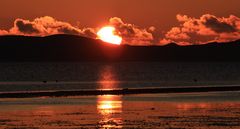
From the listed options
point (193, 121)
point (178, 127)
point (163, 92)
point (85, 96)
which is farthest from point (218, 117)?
point (163, 92)

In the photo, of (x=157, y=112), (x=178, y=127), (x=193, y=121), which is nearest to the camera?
(x=178, y=127)

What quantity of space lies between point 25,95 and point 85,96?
807 cm

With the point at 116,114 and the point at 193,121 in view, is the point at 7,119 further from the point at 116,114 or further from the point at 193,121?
the point at 193,121

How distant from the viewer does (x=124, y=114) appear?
59812 millimetres

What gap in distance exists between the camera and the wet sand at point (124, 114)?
167ft

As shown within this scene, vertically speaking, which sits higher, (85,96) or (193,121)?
(85,96)

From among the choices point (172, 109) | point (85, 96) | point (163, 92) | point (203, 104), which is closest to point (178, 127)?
point (172, 109)

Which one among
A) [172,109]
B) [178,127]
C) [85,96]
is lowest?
[178,127]

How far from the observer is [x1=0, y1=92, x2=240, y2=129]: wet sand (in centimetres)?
5103

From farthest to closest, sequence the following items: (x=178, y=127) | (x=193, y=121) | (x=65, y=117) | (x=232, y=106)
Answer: (x=232, y=106)
(x=65, y=117)
(x=193, y=121)
(x=178, y=127)

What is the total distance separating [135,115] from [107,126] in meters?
8.79

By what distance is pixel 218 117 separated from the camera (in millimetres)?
56031

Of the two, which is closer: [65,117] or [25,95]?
[65,117]

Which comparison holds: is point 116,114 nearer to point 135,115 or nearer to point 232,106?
point 135,115
